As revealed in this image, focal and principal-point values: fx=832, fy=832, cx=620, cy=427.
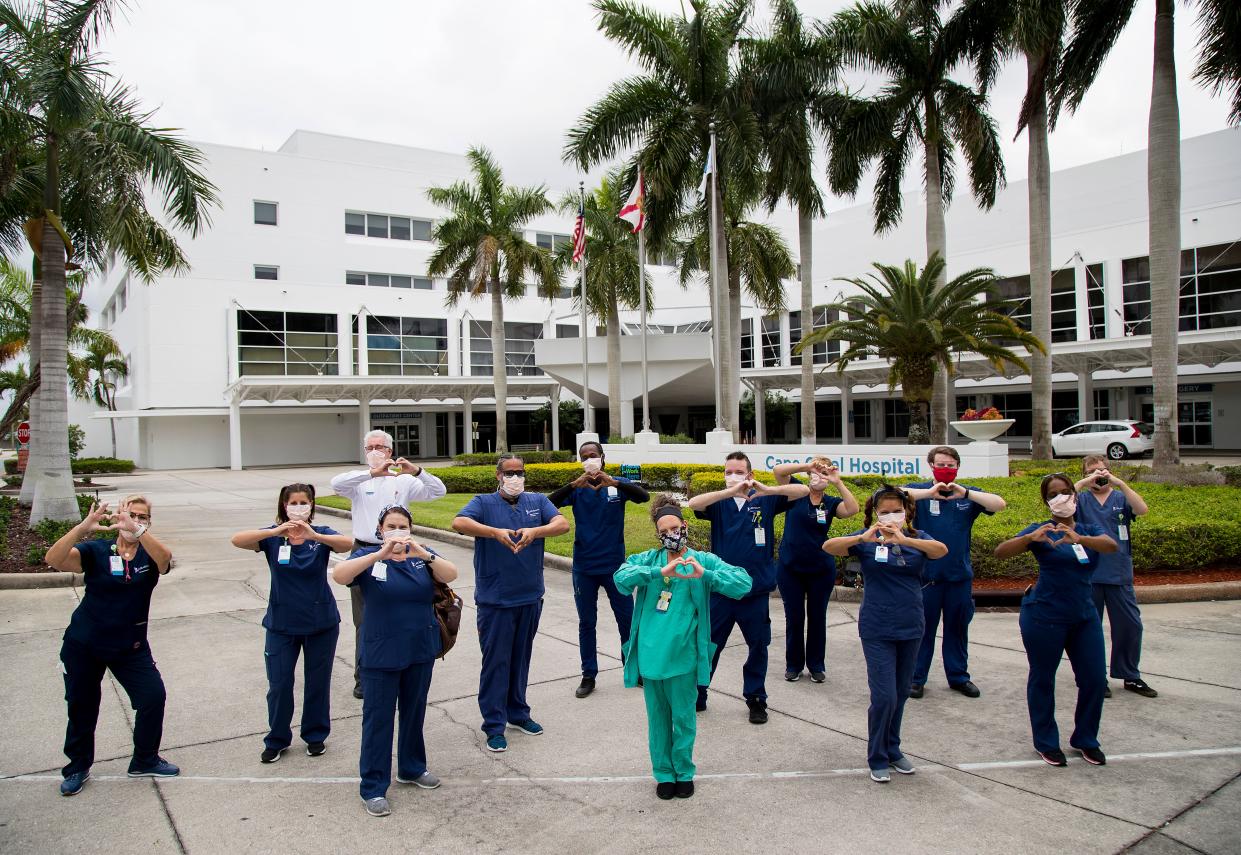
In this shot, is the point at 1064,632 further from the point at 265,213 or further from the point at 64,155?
the point at 265,213

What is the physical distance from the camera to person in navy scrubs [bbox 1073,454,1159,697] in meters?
5.81

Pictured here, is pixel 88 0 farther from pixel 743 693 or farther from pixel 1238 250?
pixel 1238 250

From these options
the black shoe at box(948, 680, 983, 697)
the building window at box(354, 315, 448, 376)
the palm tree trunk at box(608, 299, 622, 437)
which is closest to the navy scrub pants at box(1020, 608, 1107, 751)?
the black shoe at box(948, 680, 983, 697)

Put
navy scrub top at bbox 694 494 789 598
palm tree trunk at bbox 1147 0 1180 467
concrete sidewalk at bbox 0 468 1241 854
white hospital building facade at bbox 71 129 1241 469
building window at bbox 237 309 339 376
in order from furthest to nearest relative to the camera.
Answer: building window at bbox 237 309 339 376 → white hospital building facade at bbox 71 129 1241 469 → palm tree trunk at bbox 1147 0 1180 467 → navy scrub top at bbox 694 494 789 598 → concrete sidewalk at bbox 0 468 1241 854

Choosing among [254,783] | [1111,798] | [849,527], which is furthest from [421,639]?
[849,527]

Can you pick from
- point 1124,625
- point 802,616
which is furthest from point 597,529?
point 1124,625

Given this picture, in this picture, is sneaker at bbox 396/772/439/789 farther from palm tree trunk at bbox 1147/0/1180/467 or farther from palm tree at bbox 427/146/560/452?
palm tree at bbox 427/146/560/452

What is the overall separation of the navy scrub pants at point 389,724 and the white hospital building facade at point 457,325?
27.7 meters

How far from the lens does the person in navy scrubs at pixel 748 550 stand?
549 cm

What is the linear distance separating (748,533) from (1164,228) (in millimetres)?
12956

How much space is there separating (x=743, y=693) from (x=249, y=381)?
3616 centimetres

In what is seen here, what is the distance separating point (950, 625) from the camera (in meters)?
5.96

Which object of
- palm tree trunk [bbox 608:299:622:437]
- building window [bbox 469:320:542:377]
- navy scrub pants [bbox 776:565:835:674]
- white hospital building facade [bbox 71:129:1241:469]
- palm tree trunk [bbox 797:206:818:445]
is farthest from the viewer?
building window [bbox 469:320:542:377]

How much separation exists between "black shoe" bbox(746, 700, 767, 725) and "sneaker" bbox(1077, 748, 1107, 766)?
1838 mm
